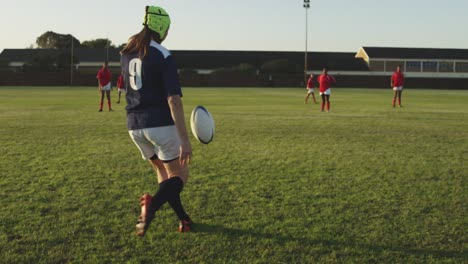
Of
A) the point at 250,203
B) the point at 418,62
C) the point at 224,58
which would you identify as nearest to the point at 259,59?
the point at 224,58

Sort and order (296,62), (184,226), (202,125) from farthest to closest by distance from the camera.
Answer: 1. (296,62)
2. (202,125)
3. (184,226)

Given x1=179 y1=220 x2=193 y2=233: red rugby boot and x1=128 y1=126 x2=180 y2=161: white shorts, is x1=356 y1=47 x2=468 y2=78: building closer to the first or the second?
x1=179 y1=220 x2=193 y2=233: red rugby boot

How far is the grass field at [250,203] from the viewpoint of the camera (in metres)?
3.55

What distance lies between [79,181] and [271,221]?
270cm

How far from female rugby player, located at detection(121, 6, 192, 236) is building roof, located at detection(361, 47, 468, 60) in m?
75.2

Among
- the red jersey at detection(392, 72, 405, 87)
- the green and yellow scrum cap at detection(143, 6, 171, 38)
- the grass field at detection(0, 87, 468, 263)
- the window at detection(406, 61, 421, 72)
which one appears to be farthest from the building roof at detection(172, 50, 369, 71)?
the green and yellow scrum cap at detection(143, 6, 171, 38)

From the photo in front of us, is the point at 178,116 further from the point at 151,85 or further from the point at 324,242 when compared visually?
the point at 324,242

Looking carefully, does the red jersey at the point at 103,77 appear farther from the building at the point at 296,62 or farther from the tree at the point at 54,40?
the tree at the point at 54,40

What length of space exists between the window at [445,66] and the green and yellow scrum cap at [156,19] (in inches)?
3202

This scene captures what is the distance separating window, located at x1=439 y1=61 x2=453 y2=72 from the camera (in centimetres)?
7675

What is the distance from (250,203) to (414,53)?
7959 cm

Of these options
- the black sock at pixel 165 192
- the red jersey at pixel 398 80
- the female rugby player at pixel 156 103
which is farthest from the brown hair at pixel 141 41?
the red jersey at pixel 398 80

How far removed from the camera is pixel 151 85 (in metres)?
3.56

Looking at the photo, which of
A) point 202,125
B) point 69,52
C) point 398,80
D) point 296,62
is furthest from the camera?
point 296,62
